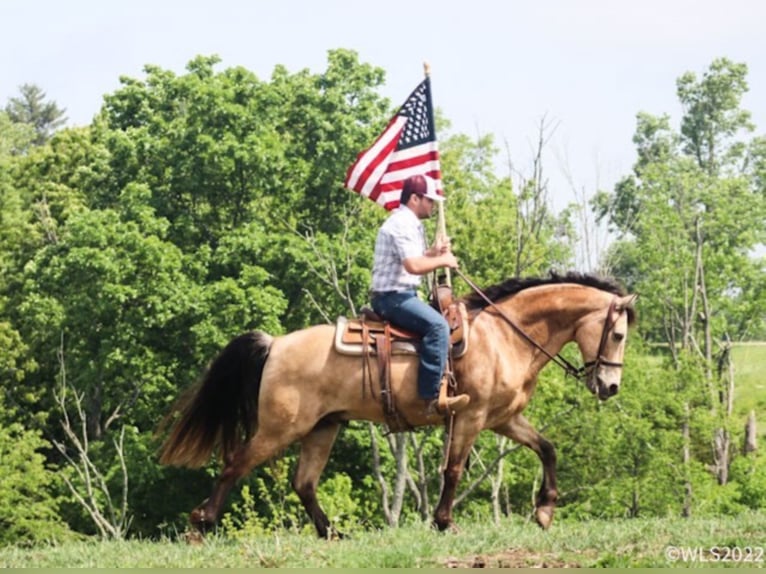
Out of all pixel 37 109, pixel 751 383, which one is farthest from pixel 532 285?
pixel 37 109

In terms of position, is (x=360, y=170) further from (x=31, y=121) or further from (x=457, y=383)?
(x=31, y=121)

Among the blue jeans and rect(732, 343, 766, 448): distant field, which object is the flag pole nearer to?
the blue jeans

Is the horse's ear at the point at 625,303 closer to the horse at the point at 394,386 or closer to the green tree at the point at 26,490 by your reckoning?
the horse at the point at 394,386

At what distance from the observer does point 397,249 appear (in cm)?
1153

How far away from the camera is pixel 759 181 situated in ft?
244

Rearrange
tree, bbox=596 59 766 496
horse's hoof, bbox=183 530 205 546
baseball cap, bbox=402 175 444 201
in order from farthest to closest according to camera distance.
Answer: tree, bbox=596 59 766 496
baseball cap, bbox=402 175 444 201
horse's hoof, bbox=183 530 205 546

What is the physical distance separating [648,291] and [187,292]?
3253cm

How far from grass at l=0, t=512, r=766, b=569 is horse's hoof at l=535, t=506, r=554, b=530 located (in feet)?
2.41

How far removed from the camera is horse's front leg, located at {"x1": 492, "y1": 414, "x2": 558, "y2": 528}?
1211 centimetres

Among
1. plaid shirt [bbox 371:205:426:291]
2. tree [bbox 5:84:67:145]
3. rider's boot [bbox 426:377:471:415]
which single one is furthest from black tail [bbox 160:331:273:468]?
tree [bbox 5:84:67:145]

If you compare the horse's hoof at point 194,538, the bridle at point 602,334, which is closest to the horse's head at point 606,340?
the bridle at point 602,334

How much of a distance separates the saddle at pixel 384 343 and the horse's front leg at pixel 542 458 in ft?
3.56

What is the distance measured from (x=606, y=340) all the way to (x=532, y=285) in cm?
88

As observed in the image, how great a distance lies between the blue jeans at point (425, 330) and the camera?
37.9 feet
